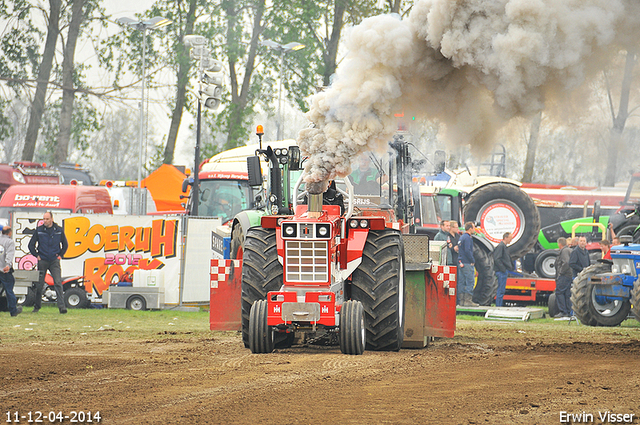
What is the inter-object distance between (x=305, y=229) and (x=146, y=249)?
9774 mm

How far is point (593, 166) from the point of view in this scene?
12.8m

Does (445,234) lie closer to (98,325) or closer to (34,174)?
(98,325)

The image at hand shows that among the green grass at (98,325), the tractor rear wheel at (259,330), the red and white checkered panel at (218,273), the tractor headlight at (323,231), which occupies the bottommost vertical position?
the green grass at (98,325)

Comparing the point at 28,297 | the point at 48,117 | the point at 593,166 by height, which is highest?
the point at 48,117

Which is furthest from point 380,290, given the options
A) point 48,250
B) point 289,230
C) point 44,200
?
point 44,200

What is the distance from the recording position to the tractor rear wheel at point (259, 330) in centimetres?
916

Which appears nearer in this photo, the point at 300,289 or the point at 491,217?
the point at 300,289

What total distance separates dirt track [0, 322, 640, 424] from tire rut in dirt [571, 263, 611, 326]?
467 cm

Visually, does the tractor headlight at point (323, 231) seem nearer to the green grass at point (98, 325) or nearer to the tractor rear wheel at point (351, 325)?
the tractor rear wheel at point (351, 325)

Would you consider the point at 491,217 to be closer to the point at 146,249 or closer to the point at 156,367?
the point at 146,249

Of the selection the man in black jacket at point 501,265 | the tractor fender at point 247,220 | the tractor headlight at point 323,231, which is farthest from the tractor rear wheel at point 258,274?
the man in black jacket at point 501,265

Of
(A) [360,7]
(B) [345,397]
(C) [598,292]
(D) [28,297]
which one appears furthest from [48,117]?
(B) [345,397]

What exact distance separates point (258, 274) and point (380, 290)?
1454 millimetres

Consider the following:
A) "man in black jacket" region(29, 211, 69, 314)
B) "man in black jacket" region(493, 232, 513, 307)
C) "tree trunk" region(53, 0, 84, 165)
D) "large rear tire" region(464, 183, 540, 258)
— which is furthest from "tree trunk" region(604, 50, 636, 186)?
"tree trunk" region(53, 0, 84, 165)
